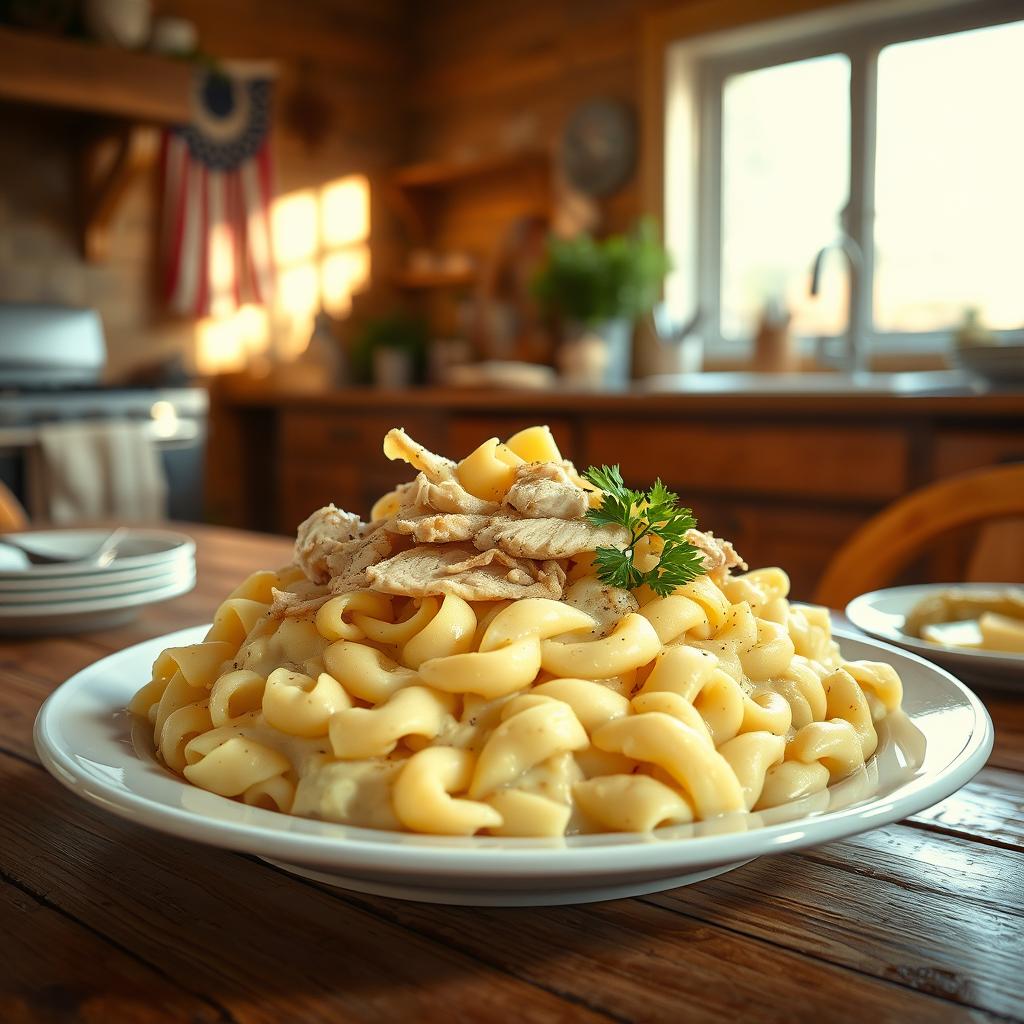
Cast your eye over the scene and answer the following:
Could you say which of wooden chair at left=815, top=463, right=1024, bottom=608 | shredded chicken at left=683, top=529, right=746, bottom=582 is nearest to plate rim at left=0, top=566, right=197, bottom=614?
shredded chicken at left=683, top=529, right=746, bottom=582

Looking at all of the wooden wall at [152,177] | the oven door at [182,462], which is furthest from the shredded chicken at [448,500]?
the wooden wall at [152,177]

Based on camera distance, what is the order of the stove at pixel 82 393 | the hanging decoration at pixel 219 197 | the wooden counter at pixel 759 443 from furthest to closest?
the hanging decoration at pixel 219 197
the stove at pixel 82 393
the wooden counter at pixel 759 443

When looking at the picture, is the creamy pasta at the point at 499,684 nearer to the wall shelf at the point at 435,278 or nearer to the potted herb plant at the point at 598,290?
the potted herb plant at the point at 598,290

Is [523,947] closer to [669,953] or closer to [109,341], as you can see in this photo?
[669,953]

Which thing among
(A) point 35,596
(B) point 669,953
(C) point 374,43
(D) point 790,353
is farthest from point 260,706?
(C) point 374,43

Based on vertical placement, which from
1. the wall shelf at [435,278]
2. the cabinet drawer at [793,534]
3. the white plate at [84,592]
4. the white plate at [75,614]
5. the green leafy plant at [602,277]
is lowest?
the cabinet drawer at [793,534]

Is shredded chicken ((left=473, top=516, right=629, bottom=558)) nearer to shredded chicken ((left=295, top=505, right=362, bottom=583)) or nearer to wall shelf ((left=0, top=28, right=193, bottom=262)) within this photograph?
shredded chicken ((left=295, top=505, right=362, bottom=583))
